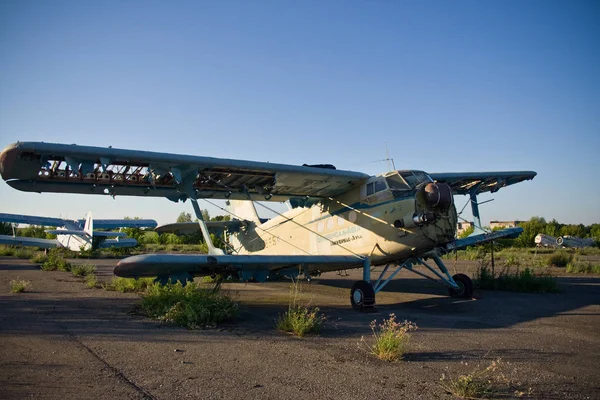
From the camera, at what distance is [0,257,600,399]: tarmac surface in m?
4.33

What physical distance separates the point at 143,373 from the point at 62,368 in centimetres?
106

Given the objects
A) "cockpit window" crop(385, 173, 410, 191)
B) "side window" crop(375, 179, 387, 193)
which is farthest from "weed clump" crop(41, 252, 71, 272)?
"cockpit window" crop(385, 173, 410, 191)

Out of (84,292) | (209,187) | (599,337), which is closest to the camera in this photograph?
(599,337)

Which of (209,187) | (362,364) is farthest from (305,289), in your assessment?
(362,364)

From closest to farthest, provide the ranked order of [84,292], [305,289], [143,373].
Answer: [143,373] < [84,292] < [305,289]

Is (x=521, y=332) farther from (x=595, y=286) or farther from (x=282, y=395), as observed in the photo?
(x=595, y=286)

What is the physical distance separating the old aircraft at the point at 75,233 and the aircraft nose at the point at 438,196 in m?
33.7

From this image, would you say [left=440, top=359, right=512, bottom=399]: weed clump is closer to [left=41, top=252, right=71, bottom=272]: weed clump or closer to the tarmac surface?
the tarmac surface

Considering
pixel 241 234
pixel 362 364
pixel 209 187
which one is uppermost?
pixel 209 187

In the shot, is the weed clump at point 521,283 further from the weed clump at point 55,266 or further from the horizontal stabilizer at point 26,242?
the horizontal stabilizer at point 26,242

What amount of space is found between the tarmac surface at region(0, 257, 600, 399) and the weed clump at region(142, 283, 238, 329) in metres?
0.34

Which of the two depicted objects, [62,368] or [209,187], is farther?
[209,187]

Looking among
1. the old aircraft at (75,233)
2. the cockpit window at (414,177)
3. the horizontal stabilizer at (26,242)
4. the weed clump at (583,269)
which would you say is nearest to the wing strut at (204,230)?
the cockpit window at (414,177)

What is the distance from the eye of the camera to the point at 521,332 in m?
7.77
